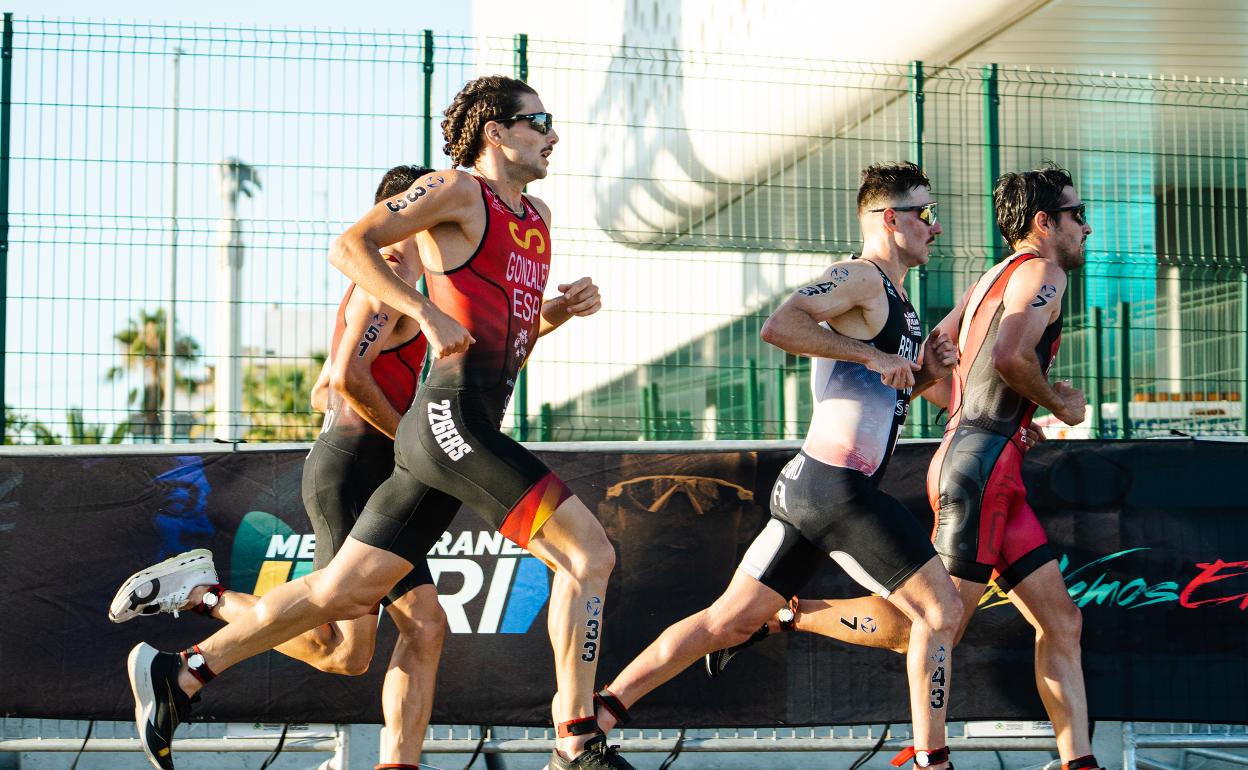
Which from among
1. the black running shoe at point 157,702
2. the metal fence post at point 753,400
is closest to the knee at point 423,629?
the black running shoe at point 157,702

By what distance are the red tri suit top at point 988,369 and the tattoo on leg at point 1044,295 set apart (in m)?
→ 0.09

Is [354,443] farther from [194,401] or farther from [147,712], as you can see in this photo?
[194,401]

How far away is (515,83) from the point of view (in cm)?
550

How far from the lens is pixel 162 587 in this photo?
611 centimetres

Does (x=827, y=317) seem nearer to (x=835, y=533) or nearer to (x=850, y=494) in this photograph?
(x=850, y=494)

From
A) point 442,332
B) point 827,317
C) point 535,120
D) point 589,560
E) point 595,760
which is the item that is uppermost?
point 535,120

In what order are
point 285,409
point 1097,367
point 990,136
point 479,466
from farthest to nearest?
point 1097,367 → point 990,136 → point 285,409 → point 479,466

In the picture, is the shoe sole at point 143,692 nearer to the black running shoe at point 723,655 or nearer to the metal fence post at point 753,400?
the black running shoe at point 723,655

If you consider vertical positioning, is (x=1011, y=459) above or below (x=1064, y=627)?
above

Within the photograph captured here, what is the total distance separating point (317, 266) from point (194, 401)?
97 centimetres

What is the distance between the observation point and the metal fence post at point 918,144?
8.53 metres

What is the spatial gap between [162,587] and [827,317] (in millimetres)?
2991

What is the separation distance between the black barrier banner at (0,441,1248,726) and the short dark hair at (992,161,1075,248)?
1.17 m

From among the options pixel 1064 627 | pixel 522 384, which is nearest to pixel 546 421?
pixel 522 384
